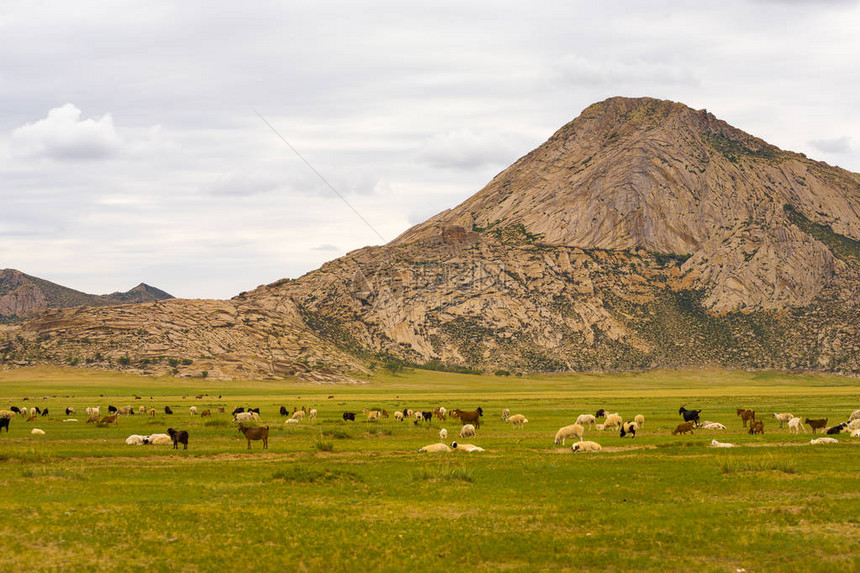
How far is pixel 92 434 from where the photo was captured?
158ft

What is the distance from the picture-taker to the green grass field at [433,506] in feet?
58.0

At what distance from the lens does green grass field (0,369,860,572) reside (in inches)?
696

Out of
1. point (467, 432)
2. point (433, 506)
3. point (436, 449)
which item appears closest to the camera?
point (433, 506)

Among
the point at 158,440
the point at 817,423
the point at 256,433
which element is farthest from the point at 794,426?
the point at 158,440

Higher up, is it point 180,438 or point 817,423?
point 817,423

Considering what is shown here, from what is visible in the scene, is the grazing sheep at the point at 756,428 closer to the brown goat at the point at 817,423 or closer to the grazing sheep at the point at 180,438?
the brown goat at the point at 817,423

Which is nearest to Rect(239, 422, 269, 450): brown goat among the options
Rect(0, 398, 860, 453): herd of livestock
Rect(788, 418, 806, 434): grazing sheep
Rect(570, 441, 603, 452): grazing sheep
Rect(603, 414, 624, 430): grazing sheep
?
Rect(0, 398, 860, 453): herd of livestock

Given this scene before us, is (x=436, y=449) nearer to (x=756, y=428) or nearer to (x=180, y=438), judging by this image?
(x=180, y=438)

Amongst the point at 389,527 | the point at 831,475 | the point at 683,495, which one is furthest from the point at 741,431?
the point at 389,527

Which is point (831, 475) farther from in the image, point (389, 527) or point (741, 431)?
point (741, 431)

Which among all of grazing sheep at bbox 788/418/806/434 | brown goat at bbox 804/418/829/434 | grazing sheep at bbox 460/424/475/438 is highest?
brown goat at bbox 804/418/829/434

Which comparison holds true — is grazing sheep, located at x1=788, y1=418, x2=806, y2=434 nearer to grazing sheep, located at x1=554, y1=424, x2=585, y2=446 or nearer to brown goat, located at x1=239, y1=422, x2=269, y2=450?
grazing sheep, located at x1=554, y1=424, x2=585, y2=446

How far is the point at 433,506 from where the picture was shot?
78.5 ft

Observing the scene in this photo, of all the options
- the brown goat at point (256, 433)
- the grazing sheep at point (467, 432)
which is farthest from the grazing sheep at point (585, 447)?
the brown goat at point (256, 433)
